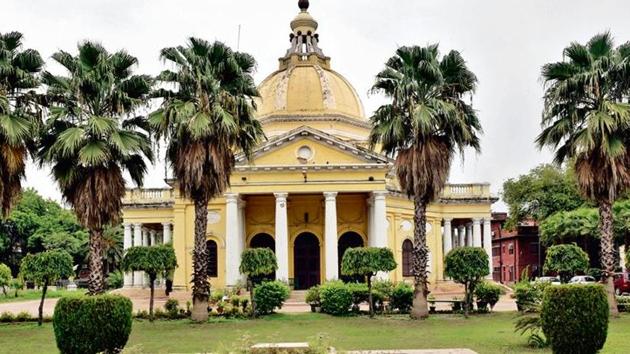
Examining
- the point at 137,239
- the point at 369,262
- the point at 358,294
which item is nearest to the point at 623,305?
the point at 369,262

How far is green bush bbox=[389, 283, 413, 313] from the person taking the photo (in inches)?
1264

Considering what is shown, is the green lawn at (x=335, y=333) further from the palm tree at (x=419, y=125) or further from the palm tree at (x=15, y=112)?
the palm tree at (x=15, y=112)

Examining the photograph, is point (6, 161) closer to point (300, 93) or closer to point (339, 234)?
point (339, 234)

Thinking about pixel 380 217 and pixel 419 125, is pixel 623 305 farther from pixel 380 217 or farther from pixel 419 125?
pixel 380 217

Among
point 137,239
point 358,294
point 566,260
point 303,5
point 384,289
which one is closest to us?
point 566,260

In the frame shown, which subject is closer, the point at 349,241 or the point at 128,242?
the point at 349,241

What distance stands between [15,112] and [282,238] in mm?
18380

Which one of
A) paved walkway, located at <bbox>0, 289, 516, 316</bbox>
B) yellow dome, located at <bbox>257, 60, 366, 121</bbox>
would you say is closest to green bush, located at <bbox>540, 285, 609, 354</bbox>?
paved walkway, located at <bbox>0, 289, 516, 316</bbox>

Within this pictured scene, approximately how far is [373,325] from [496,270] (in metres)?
55.3

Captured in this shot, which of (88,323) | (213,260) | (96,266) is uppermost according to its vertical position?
(96,266)

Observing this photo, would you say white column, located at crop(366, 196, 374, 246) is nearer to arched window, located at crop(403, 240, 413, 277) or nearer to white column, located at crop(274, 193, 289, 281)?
arched window, located at crop(403, 240, 413, 277)

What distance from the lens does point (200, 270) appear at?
28.9 m

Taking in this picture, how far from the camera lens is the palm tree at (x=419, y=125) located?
29.2 meters

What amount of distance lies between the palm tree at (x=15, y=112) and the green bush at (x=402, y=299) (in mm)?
15303
